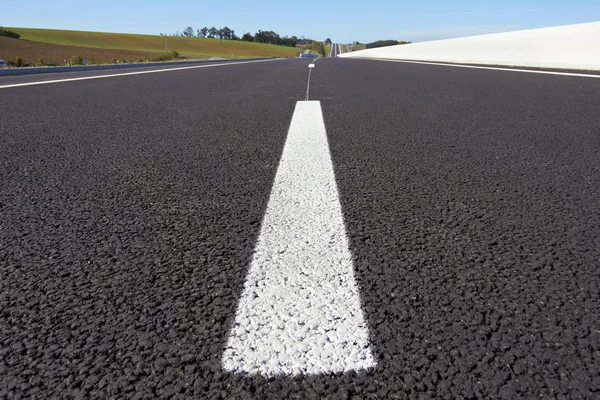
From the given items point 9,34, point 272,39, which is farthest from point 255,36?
point 9,34

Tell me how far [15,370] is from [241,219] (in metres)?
0.90

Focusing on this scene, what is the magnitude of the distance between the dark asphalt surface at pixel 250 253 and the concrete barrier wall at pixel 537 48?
1133 cm

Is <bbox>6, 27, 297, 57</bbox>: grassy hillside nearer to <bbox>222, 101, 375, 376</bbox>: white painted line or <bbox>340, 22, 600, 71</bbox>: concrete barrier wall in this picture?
<bbox>340, 22, 600, 71</bbox>: concrete barrier wall

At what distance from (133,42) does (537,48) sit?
92320 millimetres

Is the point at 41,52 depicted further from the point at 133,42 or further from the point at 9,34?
the point at 133,42

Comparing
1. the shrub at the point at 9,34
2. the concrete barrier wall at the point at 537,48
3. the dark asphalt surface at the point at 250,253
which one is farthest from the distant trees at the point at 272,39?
the dark asphalt surface at the point at 250,253

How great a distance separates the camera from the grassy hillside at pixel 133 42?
81188mm

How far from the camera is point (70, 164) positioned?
251 centimetres

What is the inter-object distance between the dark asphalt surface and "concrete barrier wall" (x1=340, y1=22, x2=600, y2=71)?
37.2ft

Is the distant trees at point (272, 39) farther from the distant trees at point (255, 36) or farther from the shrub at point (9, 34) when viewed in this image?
the shrub at point (9, 34)

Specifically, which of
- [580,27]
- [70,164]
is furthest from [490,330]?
[580,27]

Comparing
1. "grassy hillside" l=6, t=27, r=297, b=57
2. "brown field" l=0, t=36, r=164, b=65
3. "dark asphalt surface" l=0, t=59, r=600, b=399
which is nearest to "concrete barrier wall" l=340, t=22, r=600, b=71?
"dark asphalt surface" l=0, t=59, r=600, b=399

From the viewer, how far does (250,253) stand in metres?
1.39

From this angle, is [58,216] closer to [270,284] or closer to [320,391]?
[270,284]
